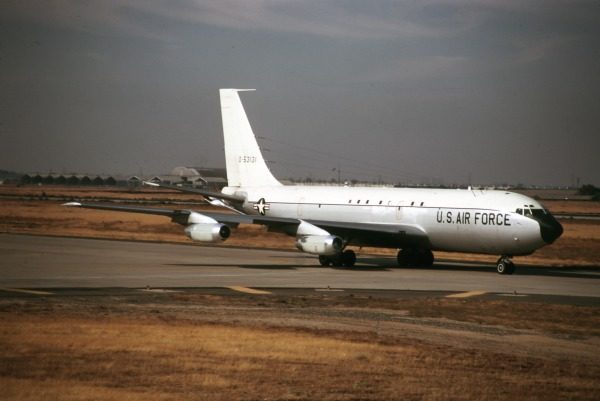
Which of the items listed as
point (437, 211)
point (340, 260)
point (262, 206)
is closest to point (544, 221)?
point (437, 211)

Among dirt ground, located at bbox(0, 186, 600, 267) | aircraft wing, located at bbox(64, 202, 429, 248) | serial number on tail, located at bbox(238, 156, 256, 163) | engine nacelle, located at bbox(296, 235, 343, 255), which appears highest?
serial number on tail, located at bbox(238, 156, 256, 163)

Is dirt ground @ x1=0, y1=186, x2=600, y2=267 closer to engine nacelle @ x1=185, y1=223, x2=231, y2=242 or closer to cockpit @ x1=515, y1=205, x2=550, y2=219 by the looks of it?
cockpit @ x1=515, y1=205, x2=550, y2=219

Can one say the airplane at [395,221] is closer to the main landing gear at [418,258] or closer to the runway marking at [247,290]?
the main landing gear at [418,258]

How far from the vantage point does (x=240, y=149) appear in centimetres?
5484

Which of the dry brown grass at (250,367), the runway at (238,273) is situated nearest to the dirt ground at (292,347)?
the dry brown grass at (250,367)

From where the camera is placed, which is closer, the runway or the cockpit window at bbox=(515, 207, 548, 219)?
the runway

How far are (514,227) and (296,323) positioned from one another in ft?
63.0

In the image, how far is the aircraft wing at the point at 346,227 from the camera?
43.5 meters

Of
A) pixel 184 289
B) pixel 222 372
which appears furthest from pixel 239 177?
pixel 222 372

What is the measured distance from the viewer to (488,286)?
1412 inches

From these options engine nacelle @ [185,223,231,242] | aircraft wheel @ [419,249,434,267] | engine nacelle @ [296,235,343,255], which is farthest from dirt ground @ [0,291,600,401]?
aircraft wheel @ [419,249,434,267]

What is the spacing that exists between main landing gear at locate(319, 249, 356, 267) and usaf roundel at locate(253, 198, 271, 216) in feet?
24.1

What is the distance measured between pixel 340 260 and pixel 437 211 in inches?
208

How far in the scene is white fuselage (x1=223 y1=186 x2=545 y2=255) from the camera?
1618 inches
